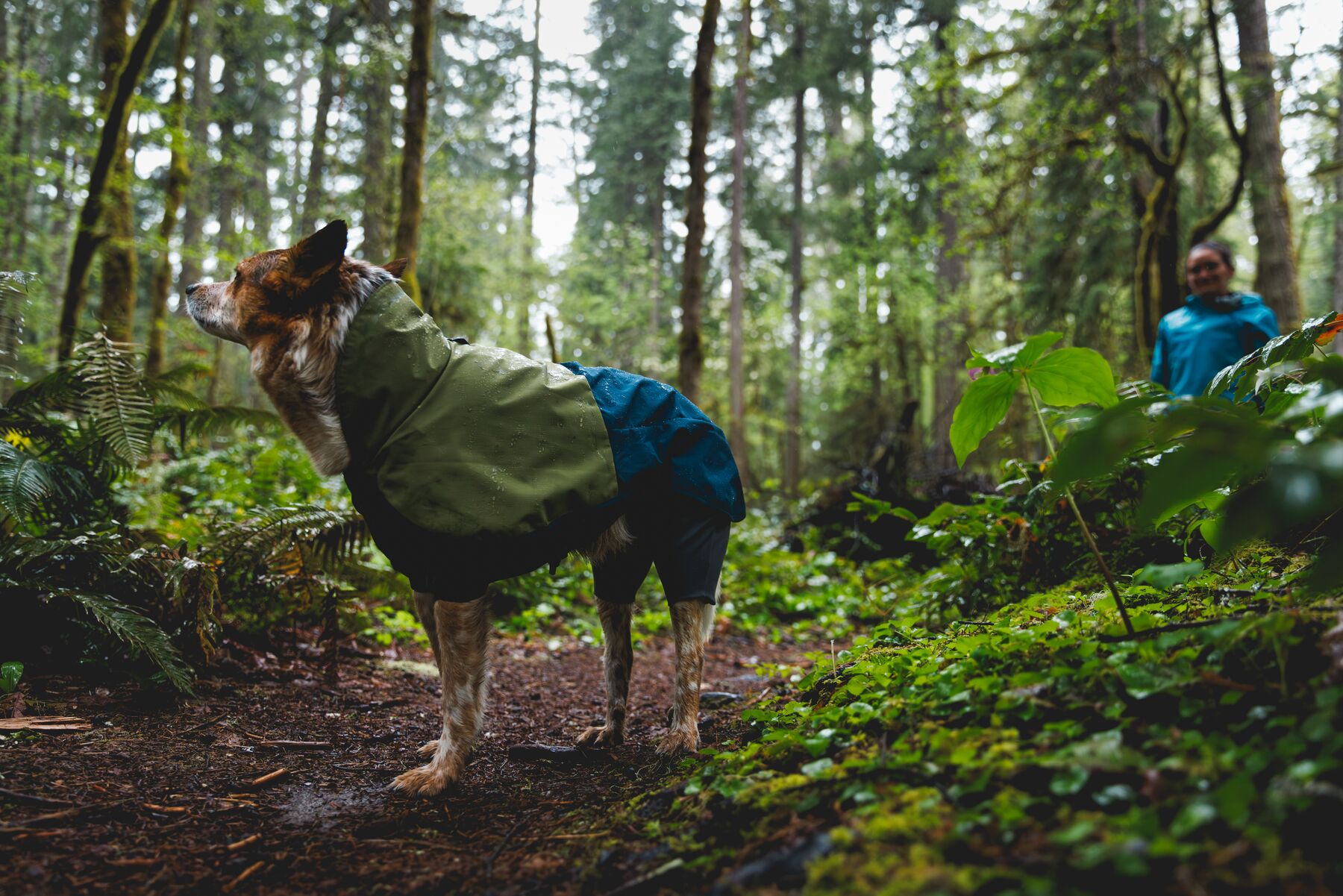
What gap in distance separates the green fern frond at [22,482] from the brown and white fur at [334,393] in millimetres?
1250

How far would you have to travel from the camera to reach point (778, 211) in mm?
25750

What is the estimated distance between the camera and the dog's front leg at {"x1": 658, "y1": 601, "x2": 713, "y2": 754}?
3373 millimetres

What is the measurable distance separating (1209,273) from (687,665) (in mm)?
5516

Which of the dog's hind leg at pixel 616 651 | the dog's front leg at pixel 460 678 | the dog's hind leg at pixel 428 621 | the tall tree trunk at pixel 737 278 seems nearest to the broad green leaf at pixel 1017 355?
the dog's hind leg at pixel 616 651

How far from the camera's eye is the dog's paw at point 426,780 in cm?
294

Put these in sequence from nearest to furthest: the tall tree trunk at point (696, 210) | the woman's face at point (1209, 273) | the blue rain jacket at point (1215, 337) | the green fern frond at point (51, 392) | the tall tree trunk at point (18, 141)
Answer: the green fern frond at point (51, 392)
the blue rain jacket at point (1215, 337)
the woman's face at point (1209, 273)
the tall tree trunk at point (696, 210)
the tall tree trunk at point (18, 141)

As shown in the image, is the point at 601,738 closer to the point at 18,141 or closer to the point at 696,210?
the point at 696,210

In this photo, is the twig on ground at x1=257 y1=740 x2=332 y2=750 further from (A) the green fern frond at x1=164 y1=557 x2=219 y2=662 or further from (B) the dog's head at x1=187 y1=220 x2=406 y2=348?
(B) the dog's head at x1=187 y1=220 x2=406 y2=348

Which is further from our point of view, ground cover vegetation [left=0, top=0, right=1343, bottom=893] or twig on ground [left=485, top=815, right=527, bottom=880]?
twig on ground [left=485, top=815, right=527, bottom=880]

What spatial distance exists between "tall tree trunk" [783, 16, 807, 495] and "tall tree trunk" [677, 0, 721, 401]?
12.0 meters

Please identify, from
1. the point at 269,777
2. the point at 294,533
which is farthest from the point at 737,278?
the point at 269,777

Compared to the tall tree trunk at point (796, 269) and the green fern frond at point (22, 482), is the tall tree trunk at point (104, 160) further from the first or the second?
the tall tree trunk at point (796, 269)

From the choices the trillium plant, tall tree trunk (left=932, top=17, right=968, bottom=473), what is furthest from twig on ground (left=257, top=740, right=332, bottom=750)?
tall tree trunk (left=932, top=17, right=968, bottom=473)

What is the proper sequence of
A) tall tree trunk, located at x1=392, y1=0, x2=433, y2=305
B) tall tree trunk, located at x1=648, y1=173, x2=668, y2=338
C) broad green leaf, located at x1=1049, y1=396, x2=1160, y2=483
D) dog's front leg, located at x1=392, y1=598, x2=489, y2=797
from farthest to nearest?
tall tree trunk, located at x1=648, y1=173, x2=668, y2=338 < tall tree trunk, located at x1=392, y1=0, x2=433, y2=305 < dog's front leg, located at x1=392, y1=598, x2=489, y2=797 < broad green leaf, located at x1=1049, y1=396, x2=1160, y2=483
